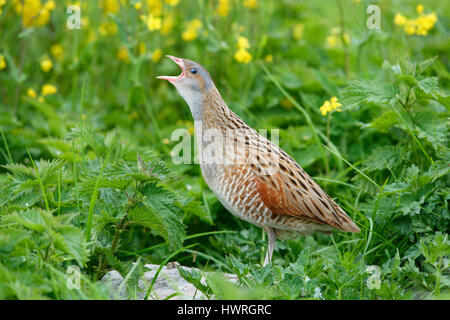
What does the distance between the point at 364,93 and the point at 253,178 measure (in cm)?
102

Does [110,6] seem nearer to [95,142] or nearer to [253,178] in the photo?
[95,142]

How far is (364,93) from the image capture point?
406cm

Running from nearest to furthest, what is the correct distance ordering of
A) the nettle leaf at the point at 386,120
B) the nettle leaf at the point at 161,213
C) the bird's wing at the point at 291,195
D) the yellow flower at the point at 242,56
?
the nettle leaf at the point at 161,213 → the bird's wing at the point at 291,195 → the nettle leaf at the point at 386,120 → the yellow flower at the point at 242,56

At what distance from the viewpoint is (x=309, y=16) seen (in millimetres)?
7414

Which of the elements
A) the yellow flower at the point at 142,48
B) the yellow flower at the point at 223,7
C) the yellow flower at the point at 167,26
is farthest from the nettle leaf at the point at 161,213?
the yellow flower at the point at 223,7

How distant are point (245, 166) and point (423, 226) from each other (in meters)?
1.13

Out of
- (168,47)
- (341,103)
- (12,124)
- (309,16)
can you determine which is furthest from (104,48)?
(341,103)

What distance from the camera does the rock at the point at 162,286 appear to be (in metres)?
3.35

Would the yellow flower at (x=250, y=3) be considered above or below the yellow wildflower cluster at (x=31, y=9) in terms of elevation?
above

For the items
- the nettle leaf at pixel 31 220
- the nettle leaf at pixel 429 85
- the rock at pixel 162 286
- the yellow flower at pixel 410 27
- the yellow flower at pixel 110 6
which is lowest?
the rock at pixel 162 286

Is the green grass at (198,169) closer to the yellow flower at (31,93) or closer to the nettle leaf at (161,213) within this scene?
the nettle leaf at (161,213)

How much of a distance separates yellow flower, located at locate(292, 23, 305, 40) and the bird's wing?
139 inches

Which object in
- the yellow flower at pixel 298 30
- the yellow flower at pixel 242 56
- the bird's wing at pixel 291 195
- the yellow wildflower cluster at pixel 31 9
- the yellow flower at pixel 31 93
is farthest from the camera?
the yellow flower at pixel 298 30
